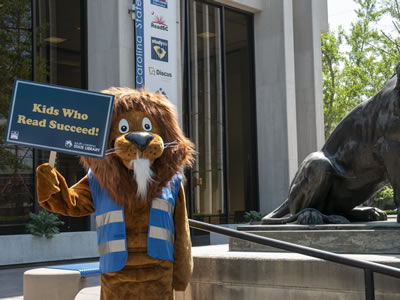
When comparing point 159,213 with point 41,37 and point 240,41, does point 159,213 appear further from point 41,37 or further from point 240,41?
point 240,41

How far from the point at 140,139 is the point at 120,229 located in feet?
1.70

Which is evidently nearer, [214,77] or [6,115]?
[6,115]

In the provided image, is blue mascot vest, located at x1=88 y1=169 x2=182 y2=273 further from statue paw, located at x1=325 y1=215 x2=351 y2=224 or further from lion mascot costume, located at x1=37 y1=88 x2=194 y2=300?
statue paw, located at x1=325 y1=215 x2=351 y2=224

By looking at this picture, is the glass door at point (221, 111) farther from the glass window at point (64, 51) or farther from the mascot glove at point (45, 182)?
the mascot glove at point (45, 182)

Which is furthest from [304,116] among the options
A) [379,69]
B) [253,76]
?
[379,69]

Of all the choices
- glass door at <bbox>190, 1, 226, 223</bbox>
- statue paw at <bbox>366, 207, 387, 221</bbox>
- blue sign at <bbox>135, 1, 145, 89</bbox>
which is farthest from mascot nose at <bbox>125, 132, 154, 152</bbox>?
glass door at <bbox>190, 1, 226, 223</bbox>

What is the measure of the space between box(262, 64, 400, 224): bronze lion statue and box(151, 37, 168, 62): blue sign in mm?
9498

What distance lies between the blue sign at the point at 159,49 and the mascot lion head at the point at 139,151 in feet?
34.1

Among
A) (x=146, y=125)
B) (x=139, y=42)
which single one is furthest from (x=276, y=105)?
(x=146, y=125)

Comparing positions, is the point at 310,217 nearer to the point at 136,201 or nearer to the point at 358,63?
the point at 136,201

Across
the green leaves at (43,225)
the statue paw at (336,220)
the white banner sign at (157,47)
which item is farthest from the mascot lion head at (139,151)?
the white banner sign at (157,47)

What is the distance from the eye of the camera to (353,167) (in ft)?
15.1

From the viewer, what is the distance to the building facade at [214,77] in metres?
13.4

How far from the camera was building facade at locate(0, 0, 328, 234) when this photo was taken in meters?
13.4
